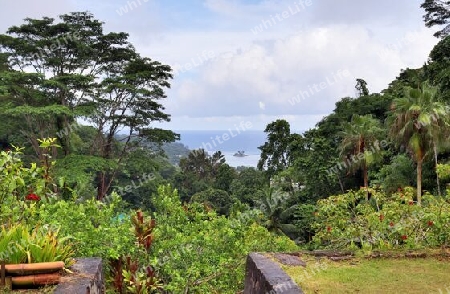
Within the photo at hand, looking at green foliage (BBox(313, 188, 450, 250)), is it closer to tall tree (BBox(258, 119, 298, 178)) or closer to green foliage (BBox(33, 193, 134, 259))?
green foliage (BBox(33, 193, 134, 259))

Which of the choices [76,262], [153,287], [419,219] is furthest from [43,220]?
[419,219]

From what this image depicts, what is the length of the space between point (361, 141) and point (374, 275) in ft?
54.2

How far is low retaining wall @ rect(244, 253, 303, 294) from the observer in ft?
11.5

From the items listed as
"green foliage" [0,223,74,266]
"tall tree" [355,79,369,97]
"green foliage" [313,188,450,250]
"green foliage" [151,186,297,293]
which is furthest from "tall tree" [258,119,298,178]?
"green foliage" [0,223,74,266]

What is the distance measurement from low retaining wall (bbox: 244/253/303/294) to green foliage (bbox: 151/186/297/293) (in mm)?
480

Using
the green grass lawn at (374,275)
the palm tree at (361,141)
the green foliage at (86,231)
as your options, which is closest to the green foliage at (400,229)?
the green grass lawn at (374,275)

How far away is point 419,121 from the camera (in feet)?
49.7

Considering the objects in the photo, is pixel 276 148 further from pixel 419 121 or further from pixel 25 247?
pixel 25 247

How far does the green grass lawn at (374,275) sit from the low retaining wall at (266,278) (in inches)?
7.7

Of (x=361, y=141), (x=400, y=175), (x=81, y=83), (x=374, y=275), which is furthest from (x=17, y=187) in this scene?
(x=361, y=141)

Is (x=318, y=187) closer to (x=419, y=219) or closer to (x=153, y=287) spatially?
(x=419, y=219)

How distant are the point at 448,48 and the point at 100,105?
48.1ft

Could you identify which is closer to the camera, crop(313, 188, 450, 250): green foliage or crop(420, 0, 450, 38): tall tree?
crop(313, 188, 450, 250): green foliage

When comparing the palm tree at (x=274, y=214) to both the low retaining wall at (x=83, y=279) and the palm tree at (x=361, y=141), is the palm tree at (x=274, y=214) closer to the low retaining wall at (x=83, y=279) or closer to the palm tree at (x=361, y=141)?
the palm tree at (x=361, y=141)
